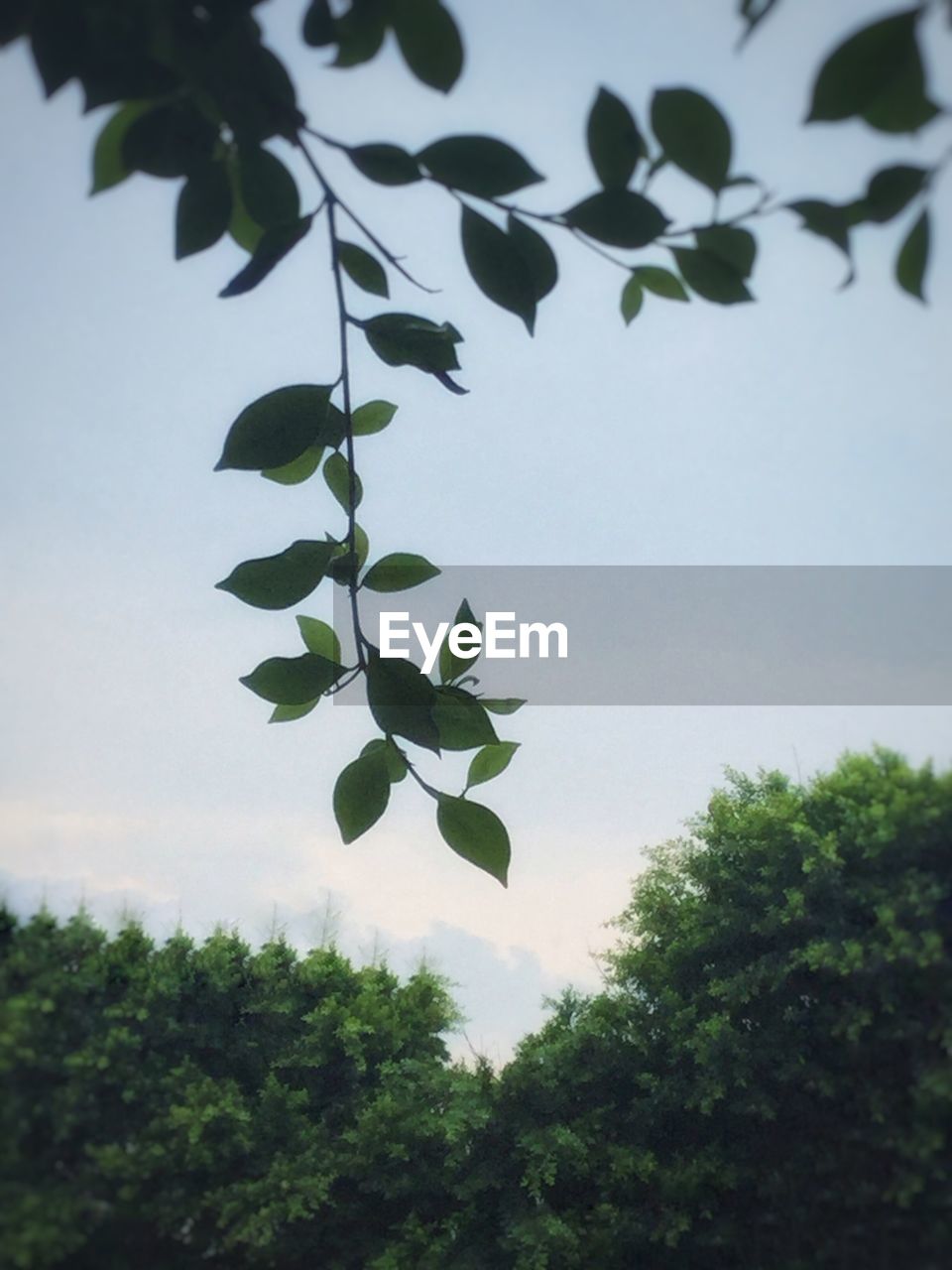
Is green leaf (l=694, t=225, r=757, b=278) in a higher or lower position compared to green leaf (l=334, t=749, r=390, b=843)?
higher

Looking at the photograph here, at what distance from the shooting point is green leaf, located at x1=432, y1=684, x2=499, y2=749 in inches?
26.5

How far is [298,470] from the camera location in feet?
2.38

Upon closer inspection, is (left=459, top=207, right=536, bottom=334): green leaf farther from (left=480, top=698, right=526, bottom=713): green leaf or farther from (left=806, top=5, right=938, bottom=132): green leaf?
(left=480, top=698, right=526, bottom=713): green leaf

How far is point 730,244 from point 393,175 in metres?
0.18

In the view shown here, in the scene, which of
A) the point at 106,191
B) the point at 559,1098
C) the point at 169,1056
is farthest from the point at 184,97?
the point at 559,1098

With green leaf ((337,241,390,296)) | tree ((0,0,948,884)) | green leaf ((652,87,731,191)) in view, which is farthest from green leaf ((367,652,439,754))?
green leaf ((652,87,731,191))

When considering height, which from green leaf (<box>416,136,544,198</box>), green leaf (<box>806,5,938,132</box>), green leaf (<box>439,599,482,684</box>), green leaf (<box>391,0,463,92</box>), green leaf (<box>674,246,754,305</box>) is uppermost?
green leaf (<box>391,0,463,92</box>)

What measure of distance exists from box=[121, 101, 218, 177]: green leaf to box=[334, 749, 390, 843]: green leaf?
0.38 m

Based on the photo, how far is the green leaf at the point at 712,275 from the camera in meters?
0.51

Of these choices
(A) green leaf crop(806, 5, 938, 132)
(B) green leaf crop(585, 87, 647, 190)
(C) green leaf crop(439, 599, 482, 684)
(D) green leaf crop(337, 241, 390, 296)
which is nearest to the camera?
(A) green leaf crop(806, 5, 938, 132)

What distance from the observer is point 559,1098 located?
1234 mm

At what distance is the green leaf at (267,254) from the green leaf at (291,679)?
26cm

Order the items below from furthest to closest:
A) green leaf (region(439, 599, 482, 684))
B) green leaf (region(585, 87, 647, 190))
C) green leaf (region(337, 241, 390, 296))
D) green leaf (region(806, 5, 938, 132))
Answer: green leaf (region(439, 599, 482, 684)) < green leaf (region(337, 241, 390, 296)) < green leaf (region(585, 87, 647, 190)) < green leaf (region(806, 5, 938, 132))

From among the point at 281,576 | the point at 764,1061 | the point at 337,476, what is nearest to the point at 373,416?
the point at 337,476
